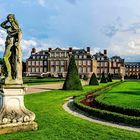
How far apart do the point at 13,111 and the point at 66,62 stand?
77628 millimetres

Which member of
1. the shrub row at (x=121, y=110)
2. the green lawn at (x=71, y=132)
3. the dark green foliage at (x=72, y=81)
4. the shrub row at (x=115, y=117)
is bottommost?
the green lawn at (x=71, y=132)

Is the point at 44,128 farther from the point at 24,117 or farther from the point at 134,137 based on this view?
the point at 134,137

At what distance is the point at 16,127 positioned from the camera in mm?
8117

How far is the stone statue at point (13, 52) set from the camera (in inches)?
326

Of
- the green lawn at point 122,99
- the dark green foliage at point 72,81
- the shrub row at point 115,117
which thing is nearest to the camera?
the shrub row at point 115,117

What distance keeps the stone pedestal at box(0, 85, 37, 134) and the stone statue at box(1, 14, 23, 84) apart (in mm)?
244

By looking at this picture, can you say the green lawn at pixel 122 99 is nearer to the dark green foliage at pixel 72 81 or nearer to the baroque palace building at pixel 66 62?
the dark green foliage at pixel 72 81

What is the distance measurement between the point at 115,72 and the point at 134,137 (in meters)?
84.9

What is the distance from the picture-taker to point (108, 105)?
12.2m

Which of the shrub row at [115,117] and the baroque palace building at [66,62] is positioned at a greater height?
the baroque palace building at [66,62]

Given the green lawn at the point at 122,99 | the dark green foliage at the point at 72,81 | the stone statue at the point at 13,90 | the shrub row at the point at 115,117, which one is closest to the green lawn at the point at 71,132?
the stone statue at the point at 13,90

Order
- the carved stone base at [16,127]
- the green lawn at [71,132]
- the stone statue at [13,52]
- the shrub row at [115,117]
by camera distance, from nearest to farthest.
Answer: the green lawn at [71,132], the carved stone base at [16,127], the stone statue at [13,52], the shrub row at [115,117]

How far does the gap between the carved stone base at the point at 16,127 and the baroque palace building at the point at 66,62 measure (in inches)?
2929

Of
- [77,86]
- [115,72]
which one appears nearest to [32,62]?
[115,72]
